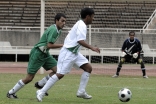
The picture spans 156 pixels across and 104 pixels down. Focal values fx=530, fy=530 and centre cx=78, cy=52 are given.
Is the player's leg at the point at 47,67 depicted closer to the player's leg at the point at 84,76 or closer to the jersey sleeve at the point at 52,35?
the jersey sleeve at the point at 52,35

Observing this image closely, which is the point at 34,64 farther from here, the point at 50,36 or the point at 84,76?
the point at 84,76

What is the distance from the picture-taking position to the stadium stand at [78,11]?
89.7 ft

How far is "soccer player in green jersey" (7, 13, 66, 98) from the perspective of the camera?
11.4 metres

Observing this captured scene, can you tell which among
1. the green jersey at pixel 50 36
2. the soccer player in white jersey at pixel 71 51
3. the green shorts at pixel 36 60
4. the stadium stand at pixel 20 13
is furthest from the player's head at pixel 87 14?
the stadium stand at pixel 20 13

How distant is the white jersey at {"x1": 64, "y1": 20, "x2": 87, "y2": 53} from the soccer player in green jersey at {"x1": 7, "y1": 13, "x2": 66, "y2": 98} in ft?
1.09

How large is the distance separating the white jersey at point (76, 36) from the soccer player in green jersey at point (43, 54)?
1.09 feet

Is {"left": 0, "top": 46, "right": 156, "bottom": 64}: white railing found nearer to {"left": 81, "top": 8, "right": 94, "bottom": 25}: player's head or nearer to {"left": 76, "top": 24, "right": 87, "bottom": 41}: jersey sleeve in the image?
{"left": 81, "top": 8, "right": 94, "bottom": 25}: player's head

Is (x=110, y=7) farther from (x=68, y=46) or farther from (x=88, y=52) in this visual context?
(x=68, y=46)

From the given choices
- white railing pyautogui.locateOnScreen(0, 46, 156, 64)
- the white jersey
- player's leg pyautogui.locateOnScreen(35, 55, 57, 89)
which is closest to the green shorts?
player's leg pyautogui.locateOnScreen(35, 55, 57, 89)

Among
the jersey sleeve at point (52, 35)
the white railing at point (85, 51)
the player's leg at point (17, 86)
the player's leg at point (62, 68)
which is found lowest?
the white railing at point (85, 51)

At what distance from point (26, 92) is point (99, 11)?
18.5 metres

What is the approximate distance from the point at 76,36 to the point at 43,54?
1.17 meters

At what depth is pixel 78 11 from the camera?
2827 cm

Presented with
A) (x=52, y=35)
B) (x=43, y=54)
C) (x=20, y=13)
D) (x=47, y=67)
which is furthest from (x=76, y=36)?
(x=20, y=13)
